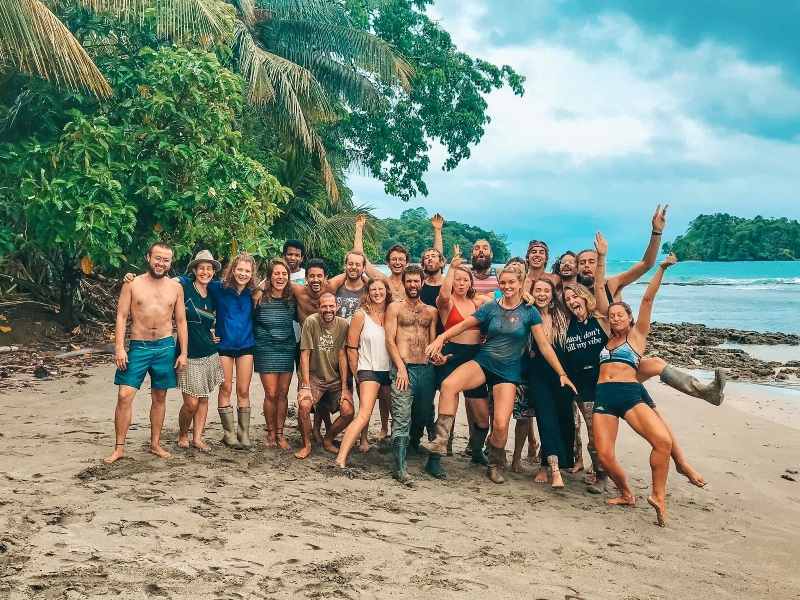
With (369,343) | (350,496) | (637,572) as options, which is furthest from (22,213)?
(637,572)

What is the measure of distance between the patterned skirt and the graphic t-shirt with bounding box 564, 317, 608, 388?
2.95m

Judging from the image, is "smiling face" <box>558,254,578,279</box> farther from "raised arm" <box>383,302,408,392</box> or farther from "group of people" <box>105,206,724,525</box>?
"raised arm" <box>383,302,408,392</box>

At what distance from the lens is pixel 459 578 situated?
13.4ft

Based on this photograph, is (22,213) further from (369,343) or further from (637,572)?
(637,572)

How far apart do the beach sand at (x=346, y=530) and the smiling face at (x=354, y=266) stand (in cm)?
162

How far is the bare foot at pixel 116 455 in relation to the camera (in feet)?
18.6

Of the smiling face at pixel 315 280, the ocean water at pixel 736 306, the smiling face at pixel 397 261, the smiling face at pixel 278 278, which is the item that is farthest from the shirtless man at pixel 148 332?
the ocean water at pixel 736 306

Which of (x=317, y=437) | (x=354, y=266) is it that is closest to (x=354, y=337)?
(x=354, y=266)

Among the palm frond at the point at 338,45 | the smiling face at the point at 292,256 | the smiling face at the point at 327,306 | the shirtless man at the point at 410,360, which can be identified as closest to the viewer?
the shirtless man at the point at 410,360

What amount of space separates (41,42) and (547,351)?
6900mm

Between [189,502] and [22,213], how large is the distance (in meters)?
7.56

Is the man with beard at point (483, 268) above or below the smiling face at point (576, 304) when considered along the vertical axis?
above

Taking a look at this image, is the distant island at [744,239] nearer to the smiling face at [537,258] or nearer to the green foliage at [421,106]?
the green foliage at [421,106]

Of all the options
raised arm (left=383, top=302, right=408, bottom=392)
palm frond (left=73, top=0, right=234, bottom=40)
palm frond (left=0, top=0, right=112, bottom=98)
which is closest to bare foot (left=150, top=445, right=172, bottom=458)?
raised arm (left=383, top=302, right=408, bottom=392)
